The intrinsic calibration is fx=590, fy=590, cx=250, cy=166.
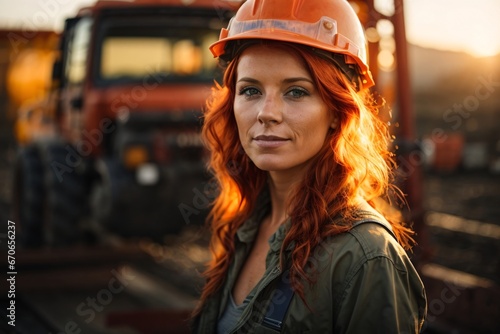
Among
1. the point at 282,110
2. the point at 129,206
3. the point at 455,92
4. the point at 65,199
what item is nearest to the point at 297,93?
the point at 282,110

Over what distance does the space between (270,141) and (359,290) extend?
2.06ft

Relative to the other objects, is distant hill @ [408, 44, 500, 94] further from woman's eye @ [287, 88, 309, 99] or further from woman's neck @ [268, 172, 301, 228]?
woman's eye @ [287, 88, 309, 99]

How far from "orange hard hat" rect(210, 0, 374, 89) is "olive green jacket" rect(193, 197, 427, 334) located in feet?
1.84

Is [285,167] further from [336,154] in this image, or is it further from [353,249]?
[353,249]

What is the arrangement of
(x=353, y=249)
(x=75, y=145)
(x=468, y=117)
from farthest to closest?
(x=468, y=117) < (x=75, y=145) < (x=353, y=249)

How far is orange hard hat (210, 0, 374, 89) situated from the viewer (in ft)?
6.54

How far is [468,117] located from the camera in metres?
22.3

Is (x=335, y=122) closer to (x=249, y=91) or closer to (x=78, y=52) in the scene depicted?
(x=249, y=91)

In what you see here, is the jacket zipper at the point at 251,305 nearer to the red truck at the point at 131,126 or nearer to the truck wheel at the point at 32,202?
the red truck at the point at 131,126

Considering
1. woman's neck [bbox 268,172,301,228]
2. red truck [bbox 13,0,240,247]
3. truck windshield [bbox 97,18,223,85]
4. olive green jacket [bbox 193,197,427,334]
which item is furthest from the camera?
truck windshield [bbox 97,18,223,85]

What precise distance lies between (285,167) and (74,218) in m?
5.14

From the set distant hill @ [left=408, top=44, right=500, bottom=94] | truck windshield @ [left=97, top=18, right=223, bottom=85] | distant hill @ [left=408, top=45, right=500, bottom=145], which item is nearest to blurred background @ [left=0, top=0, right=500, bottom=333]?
truck windshield @ [left=97, top=18, right=223, bottom=85]

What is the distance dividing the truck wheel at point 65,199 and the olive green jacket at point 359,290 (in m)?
5.22

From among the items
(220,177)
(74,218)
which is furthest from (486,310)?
(74,218)
